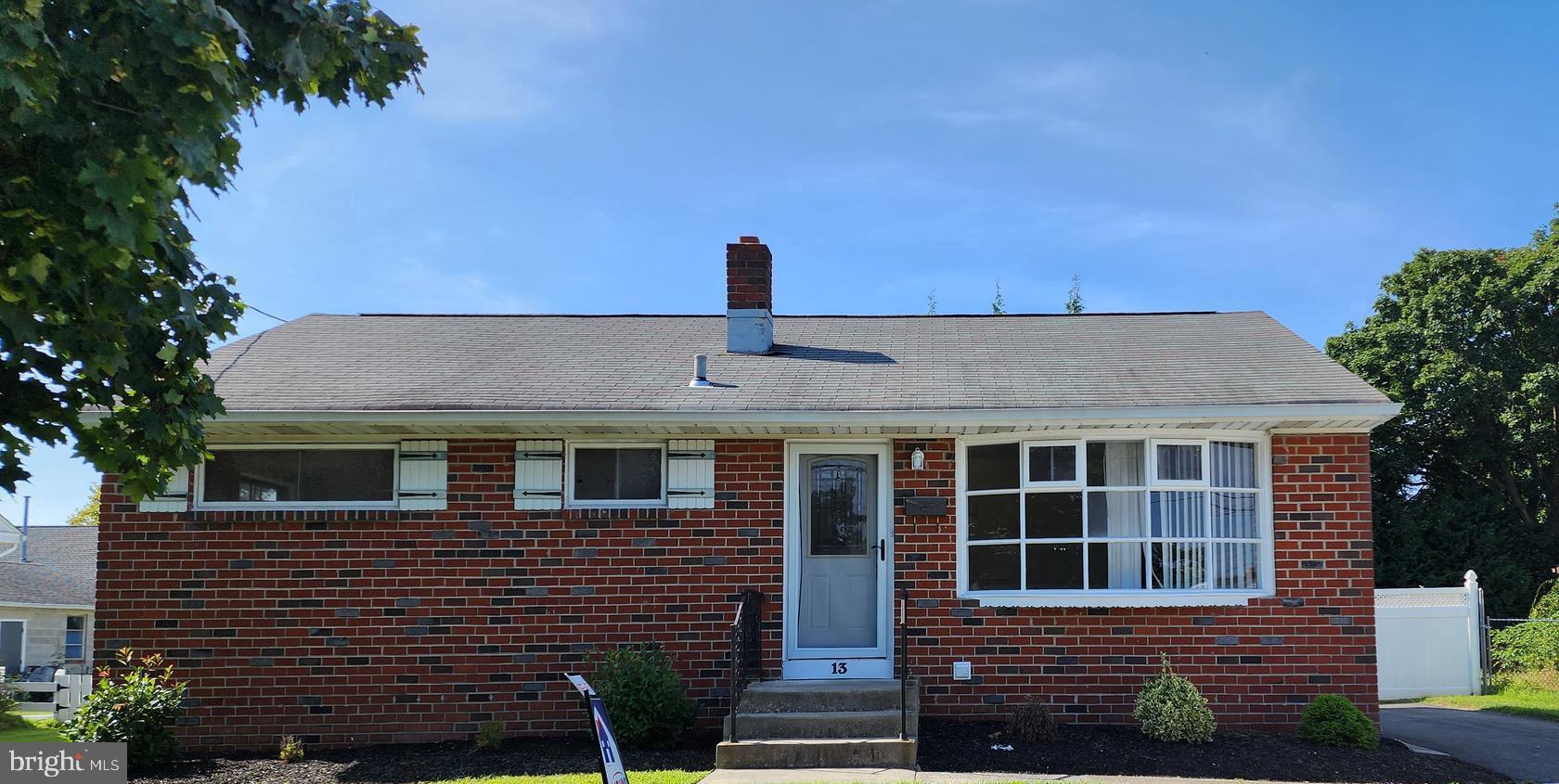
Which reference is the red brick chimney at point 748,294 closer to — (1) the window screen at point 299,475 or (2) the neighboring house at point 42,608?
(1) the window screen at point 299,475

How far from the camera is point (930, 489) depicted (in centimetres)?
1055

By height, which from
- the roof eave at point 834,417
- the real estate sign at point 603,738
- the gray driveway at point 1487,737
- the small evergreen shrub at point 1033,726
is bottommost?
the gray driveway at point 1487,737

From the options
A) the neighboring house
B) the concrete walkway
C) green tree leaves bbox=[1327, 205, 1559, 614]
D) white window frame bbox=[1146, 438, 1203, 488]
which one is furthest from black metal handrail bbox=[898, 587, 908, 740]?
the neighboring house

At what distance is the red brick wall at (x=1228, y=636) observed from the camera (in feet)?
33.5

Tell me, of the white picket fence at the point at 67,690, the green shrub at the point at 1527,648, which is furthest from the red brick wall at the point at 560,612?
the green shrub at the point at 1527,648

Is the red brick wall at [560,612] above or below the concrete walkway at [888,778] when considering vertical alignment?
above

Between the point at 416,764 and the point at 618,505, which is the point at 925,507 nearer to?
the point at 618,505

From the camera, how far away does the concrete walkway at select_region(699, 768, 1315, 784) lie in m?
8.27

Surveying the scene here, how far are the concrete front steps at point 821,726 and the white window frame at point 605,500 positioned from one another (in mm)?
1823

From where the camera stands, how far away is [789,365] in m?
11.8

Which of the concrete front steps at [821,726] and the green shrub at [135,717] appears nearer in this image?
the concrete front steps at [821,726]

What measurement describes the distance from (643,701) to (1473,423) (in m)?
22.3

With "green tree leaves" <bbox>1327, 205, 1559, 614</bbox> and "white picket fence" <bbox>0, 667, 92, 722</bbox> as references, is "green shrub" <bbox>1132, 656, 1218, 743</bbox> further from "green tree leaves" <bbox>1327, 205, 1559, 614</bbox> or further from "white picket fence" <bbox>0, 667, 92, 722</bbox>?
"green tree leaves" <bbox>1327, 205, 1559, 614</bbox>

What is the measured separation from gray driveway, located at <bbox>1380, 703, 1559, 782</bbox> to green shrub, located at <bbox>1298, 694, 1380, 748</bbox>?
3.05ft
